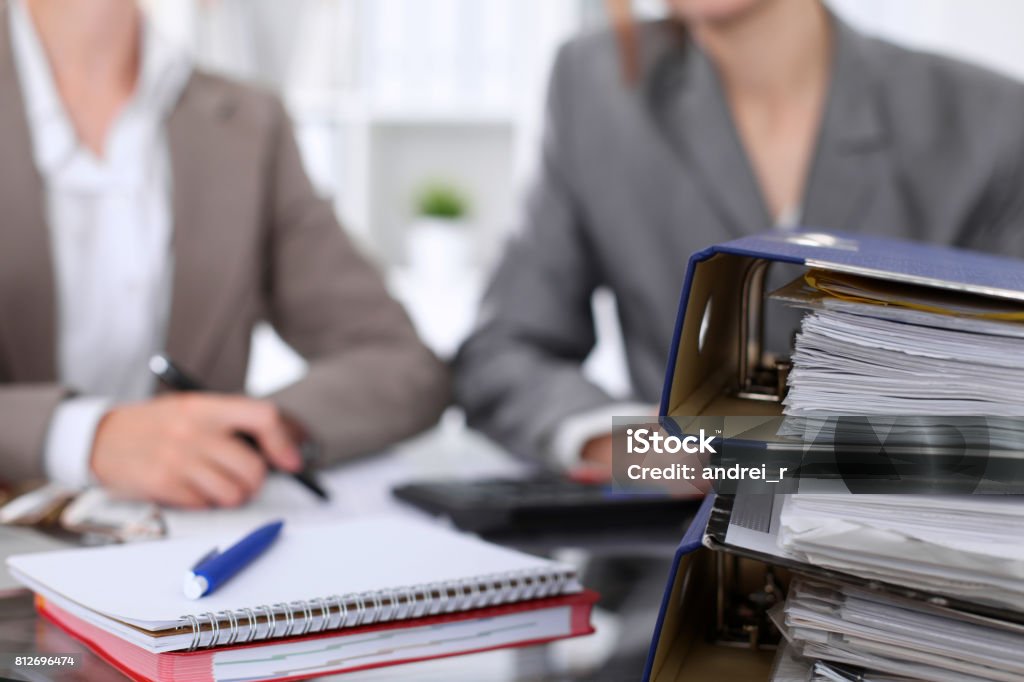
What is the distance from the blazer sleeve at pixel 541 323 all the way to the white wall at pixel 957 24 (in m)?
1.32

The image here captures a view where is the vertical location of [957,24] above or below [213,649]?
above

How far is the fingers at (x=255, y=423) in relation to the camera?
2.52 ft

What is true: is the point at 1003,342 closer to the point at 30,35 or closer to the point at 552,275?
the point at 552,275

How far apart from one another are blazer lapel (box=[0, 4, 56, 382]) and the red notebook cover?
0.61 metres

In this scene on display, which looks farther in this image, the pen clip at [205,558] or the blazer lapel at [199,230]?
the blazer lapel at [199,230]

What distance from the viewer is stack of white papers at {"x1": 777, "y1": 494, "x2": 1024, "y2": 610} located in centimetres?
33

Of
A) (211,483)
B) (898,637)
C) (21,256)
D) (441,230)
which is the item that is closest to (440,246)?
(441,230)

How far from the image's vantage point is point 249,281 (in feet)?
3.67

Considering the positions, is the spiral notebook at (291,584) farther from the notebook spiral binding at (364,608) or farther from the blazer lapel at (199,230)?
the blazer lapel at (199,230)

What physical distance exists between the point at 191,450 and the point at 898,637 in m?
0.52

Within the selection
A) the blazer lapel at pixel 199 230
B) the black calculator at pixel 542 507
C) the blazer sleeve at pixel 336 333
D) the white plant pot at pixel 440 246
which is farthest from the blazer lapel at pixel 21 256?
the white plant pot at pixel 440 246

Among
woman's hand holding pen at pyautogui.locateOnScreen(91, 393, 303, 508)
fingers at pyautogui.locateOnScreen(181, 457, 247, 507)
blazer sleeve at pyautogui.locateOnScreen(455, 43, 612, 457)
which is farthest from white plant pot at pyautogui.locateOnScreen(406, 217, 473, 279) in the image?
fingers at pyautogui.locateOnScreen(181, 457, 247, 507)

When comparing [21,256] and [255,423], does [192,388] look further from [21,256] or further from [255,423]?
[21,256]

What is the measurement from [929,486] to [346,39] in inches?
105
